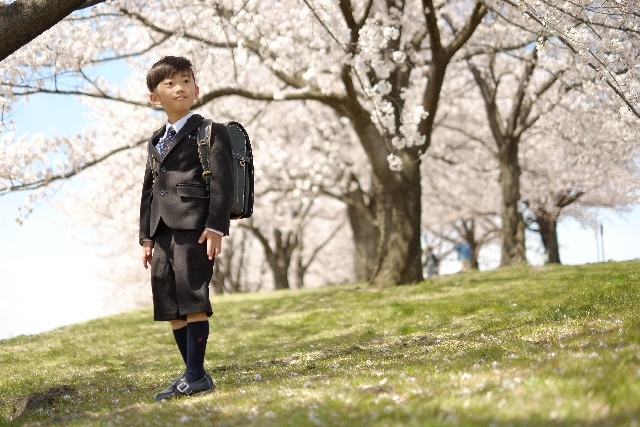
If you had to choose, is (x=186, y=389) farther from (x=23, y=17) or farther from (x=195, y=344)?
(x=23, y=17)

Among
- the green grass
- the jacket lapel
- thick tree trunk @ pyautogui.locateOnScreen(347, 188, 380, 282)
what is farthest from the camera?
thick tree trunk @ pyautogui.locateOnScreen(347, 188, 380, 282)

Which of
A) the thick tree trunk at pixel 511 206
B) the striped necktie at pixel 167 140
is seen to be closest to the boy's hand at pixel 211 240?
the striped necktie at pixel 167 140

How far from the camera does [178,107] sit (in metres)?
6.77

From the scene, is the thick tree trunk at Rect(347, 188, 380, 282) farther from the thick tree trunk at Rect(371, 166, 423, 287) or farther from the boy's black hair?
the boy's black hair

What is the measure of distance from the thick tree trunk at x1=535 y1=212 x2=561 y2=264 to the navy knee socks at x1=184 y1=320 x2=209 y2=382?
2457 centimetres

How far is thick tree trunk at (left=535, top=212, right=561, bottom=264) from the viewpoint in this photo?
96.3ft

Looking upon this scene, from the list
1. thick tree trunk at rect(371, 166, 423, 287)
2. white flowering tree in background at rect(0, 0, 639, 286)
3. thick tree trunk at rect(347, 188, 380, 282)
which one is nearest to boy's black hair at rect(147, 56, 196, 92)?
white flowering tree in background at rect(0, 0, 639, 286)

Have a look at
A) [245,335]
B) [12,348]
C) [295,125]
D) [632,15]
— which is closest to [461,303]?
[245,335]

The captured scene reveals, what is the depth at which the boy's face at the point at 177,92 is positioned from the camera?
6719 mm

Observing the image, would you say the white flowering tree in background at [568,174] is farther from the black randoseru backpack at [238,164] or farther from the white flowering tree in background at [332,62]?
the black randoseru backpack at [238,164]

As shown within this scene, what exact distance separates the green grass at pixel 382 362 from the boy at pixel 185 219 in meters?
0.59

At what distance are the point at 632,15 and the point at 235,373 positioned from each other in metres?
8.15

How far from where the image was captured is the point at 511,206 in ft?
77.0

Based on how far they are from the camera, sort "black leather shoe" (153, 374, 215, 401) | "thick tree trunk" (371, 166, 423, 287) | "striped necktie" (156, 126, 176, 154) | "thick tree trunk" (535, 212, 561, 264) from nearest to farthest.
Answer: "black leather shoe" (153, 374, 215, 401), "striped necktie" (156, 126, 176, 154), "thick tree trunk" (371, 166, 423, 287), "thick tree trunk" (535, 212, 561, 264)
